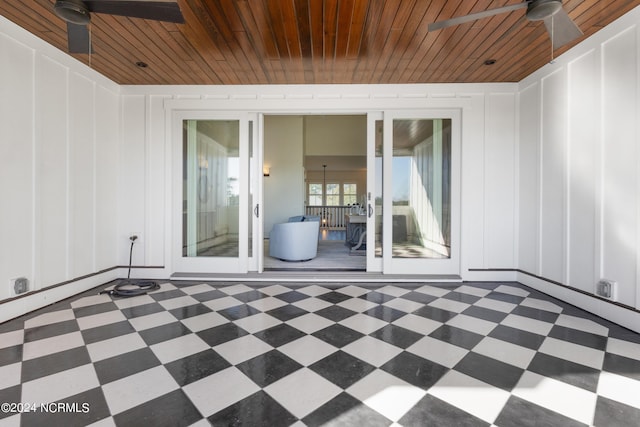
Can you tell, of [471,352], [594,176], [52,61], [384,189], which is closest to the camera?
[471,352]

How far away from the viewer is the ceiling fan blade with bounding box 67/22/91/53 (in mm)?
2238

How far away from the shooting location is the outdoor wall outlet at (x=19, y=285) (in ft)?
8.76

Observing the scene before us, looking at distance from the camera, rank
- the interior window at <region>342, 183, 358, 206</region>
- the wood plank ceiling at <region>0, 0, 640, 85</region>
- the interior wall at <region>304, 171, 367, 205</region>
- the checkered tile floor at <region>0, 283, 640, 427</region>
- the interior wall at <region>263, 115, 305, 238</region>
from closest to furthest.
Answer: the checkered tile floor at <region>0, 283, 640, 427</region> < the wood plank ceiling at <region>0, 0, 640, 85</region> < the interior wall at <region>263, 115, 305, 238</region> < the interior wall at <region>304, 171, 367, 205</region> < the interior window at <region>342, 183, 358, 206</region>

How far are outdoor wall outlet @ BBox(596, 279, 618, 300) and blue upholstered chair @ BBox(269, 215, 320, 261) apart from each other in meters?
3.93

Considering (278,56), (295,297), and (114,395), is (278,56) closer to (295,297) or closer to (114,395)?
(295,297)

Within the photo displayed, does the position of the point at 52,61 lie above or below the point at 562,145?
above

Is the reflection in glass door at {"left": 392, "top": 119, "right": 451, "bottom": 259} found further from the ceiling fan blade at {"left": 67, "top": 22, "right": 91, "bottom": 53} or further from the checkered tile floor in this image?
the ceiling fan blade at {"left": 67, "top": 22, "right": 91, "bottom": 53}

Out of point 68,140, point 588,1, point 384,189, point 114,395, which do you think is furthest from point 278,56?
point 114,395

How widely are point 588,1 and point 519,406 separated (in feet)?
10.5

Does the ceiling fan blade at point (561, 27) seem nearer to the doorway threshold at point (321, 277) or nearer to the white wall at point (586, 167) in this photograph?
the white wall at point (586, 167)

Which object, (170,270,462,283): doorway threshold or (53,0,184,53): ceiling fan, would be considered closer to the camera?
(53,0,184,53): ceiling fan

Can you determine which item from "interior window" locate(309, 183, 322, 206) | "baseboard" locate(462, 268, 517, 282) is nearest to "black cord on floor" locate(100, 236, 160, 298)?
"baseboard" locate(462, 268, 517, 282)

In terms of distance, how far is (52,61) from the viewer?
10.1 feet

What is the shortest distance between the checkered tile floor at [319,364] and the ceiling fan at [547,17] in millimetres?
2475
